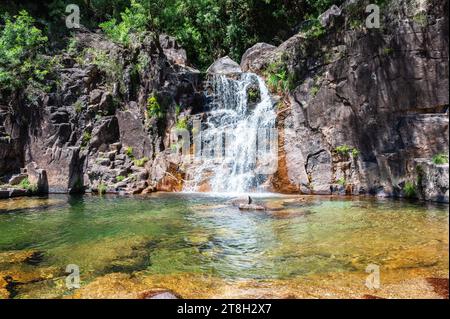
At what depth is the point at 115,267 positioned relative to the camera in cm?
717

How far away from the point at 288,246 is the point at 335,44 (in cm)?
1142

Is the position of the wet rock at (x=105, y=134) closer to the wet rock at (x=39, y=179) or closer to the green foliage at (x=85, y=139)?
the green foliage at (x=85, y=139)

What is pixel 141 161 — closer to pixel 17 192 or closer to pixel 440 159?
pixel 17 192

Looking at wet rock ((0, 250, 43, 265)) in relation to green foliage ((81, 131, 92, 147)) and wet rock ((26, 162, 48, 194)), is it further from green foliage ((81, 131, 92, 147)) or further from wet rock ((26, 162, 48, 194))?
green foliage ((81, 131, 92, 147))

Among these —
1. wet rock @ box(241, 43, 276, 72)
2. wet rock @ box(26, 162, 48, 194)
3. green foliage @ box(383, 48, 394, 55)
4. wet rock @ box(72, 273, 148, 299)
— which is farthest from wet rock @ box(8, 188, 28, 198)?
green foliage @ box(383, 48, 394, 55)

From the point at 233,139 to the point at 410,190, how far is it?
800 centimetres

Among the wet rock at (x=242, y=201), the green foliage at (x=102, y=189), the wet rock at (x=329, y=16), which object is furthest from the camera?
the green foliage at (x=102, y=189)

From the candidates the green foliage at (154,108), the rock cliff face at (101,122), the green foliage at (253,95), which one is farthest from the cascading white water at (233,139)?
the green foliage at (154,108)

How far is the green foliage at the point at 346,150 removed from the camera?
1559cm

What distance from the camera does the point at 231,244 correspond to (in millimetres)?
8516

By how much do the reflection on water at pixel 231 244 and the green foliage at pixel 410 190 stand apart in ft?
3.92

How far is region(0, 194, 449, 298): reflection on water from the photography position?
6.27 meters

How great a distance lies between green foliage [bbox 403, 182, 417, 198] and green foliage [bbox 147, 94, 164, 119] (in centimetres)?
1211
